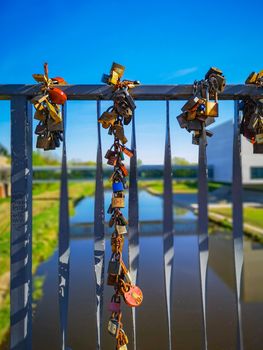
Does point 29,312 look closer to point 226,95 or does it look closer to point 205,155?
point 205,155

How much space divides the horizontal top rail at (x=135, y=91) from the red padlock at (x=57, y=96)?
65 millimetres

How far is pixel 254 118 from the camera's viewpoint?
4.99 feet

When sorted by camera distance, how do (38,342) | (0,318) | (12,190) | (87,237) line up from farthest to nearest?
(87,237) < (0,318) < (38,342) < (12,190)

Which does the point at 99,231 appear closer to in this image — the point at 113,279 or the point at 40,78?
the point at 113,279

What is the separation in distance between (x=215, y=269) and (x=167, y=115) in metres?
14.4

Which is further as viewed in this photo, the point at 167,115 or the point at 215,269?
the point at 215,269

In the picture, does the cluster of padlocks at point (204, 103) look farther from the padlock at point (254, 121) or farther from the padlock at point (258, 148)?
the padlock at point (258, 148)

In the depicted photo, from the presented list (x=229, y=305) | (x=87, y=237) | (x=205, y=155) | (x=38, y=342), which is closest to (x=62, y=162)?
(x=205, y=155)

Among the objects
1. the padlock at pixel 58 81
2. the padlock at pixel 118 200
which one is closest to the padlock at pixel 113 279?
the padlock at pixel 118 200

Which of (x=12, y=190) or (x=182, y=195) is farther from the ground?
(x=12, y=190)

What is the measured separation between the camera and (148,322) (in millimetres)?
9031

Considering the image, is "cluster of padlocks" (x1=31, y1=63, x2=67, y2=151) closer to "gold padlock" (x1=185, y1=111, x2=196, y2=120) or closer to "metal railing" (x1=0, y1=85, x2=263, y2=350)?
"metal railing" (x1=0, y1=85, x2=263, y2=350)

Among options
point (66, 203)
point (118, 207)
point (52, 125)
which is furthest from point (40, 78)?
point (118, 207)

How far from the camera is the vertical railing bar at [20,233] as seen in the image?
4.90 ft
